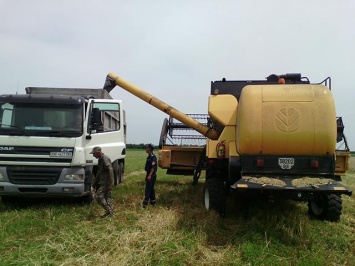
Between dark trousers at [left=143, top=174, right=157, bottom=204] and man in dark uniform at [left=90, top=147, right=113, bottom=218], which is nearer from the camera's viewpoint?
man in dark uniform at [left=90, top=147, right=113, bottom=218]

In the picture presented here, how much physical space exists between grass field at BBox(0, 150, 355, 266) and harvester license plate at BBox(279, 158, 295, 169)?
1075mm

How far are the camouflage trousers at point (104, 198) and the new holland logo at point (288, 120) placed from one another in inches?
145

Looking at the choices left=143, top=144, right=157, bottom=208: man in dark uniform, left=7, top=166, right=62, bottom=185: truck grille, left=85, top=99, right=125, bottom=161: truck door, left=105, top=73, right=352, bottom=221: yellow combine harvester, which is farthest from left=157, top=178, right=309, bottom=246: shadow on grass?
left=7, top=166, right=62, bottom=185: truck grille

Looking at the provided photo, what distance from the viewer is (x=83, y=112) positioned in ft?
25.9

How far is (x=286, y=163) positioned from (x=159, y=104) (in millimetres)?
4100

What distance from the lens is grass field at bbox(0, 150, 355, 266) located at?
4.80 metres

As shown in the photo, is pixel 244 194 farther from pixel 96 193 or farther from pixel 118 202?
pixel 118 202

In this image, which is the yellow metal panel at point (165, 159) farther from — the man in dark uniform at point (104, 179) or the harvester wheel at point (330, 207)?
the harvester wheel at point (330, 207)

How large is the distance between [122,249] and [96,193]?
8.10ft

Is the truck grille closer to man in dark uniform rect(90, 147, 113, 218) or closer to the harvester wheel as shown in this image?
man in dark uniform rect(90, 147, 113, 218)

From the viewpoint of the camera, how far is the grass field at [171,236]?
4.80m

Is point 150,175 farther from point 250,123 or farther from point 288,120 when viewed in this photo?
point 288,120

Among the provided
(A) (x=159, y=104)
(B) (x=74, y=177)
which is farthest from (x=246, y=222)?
(A) (x=159, y=104)

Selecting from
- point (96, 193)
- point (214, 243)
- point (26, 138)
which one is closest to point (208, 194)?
point (214, 243)
